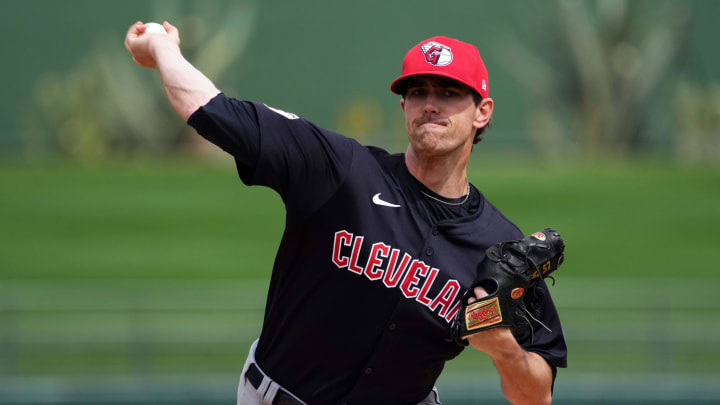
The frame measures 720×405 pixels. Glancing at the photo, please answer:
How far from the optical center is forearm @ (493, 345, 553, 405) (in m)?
3.30

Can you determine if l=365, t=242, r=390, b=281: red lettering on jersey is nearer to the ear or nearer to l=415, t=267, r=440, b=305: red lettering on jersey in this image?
l=415, t=267, r=440, b=305: red lettering on jersey

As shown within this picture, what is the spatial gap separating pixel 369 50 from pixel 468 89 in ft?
65.4

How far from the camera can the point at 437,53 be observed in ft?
10.9

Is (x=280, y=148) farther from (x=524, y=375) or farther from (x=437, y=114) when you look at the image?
(x=524, y=375)

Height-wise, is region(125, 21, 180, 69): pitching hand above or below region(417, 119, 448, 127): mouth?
below

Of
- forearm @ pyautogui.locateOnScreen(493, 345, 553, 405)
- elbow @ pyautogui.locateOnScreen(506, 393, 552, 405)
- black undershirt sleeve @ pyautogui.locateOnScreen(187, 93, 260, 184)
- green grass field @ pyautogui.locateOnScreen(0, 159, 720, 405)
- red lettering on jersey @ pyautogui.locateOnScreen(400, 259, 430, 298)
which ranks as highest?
green grass field @ pyautogui.locateOnScreen(0, 159, 720, 405)

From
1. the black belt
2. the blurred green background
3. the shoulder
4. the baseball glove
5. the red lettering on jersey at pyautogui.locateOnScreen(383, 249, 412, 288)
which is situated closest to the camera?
the baseball glove

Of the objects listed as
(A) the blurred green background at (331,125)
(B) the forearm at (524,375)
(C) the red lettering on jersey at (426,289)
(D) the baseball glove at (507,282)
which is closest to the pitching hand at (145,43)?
(C) the red lettering on jersey at (426,289)

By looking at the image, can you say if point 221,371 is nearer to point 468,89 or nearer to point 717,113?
point 468,89

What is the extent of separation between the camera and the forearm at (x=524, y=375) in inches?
130

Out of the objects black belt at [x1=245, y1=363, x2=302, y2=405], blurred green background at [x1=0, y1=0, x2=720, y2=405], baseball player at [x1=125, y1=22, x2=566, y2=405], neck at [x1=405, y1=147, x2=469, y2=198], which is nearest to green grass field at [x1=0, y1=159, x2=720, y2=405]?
blurred green background at [x1=0, y1=0, x2=720, y2=405]

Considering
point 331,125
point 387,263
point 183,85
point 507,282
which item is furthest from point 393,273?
point 331,125

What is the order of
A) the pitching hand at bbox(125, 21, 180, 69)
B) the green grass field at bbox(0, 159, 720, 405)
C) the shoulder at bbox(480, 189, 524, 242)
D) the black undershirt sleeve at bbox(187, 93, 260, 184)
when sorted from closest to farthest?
the black undershirt sleeve at bbox(187, 93, 260, 184), the pitching hand at bbox(125, 21, 180, 69), the shoulder at bbox(480, 189, 524, 242), the green grass field at bbox(0, 159, 720, 405)

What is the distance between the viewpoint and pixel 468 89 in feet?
11.1
